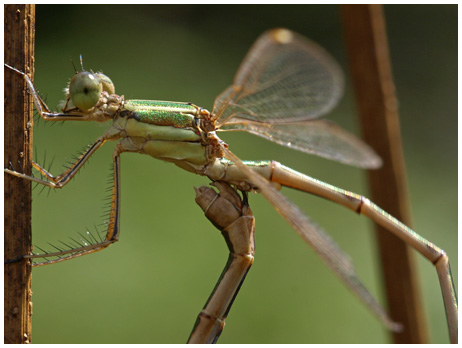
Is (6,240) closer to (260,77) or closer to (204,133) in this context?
(204,133)

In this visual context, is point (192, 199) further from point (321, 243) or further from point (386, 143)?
point (321, 243)

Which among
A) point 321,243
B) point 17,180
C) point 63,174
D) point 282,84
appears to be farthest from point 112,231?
point 282,84

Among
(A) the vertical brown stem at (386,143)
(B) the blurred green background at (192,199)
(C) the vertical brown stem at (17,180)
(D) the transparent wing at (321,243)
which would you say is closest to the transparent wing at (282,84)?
(D) the transparent wing at (321,243)

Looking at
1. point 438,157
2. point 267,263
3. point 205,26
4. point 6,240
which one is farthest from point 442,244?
point 6,240

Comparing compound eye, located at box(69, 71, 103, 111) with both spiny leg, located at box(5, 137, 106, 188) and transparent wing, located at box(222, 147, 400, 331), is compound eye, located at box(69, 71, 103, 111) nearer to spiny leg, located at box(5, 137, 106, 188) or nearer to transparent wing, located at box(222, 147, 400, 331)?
spiny leg, located at box(5, 137, 106, 188)

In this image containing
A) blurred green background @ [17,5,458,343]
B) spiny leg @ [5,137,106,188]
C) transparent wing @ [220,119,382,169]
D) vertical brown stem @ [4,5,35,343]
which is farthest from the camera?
blurred green background @ [17,5,458,343]

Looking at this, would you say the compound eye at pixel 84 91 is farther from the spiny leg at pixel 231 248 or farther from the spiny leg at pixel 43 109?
the spiny leg at pixel 231 248

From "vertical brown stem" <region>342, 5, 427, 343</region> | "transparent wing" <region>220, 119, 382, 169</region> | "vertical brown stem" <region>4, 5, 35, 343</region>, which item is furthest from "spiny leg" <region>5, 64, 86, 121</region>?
"vertical brown stem" <region>342, 5, 427, 343</region>
